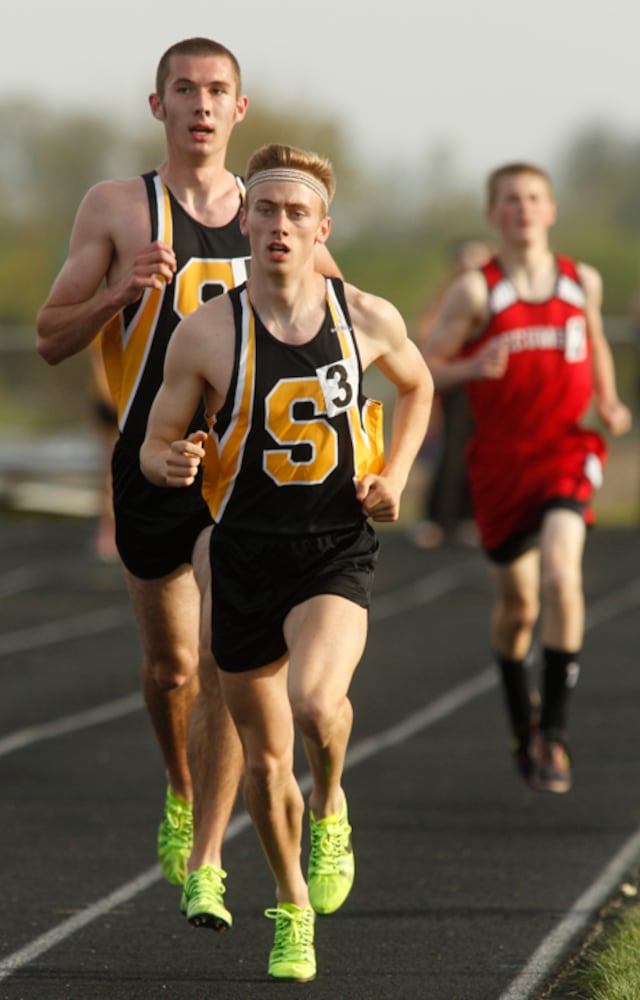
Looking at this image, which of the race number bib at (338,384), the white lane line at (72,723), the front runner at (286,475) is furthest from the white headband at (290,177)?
the white lane line at (72,723)

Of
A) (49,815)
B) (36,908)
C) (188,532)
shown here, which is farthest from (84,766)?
(188,532)

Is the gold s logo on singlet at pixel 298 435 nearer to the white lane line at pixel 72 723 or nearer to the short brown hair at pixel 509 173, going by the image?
the short brown hair at pixel 509 173

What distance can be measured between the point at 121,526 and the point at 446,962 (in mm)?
1504

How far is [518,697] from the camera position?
7730 millimetres

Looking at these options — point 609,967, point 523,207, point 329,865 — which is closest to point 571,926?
point 609,967

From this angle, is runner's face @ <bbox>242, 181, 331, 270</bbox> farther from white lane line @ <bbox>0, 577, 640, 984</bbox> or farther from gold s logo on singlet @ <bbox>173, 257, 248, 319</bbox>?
white lane line @ <bbox>0, 577, 640, 984</bbox>

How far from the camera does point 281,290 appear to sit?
457 centimetres

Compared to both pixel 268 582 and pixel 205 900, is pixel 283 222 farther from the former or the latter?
pixel 205 900

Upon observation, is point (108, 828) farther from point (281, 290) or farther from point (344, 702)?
point (281, 290)

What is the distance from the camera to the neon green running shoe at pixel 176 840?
5.45m

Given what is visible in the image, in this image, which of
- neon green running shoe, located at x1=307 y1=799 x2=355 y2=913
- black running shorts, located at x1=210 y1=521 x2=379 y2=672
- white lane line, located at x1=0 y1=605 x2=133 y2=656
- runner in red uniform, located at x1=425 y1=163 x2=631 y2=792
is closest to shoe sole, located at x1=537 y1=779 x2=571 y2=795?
runner in red uniform, located at x1=425 y1=163 x2=631 y2=792

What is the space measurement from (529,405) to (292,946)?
130 inches

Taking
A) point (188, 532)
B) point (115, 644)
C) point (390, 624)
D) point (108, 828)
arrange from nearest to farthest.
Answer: point (188, 532) < point (108, 828) < point (115, 644) < point (390, 624)

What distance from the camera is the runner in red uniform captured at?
7473 millimetres
